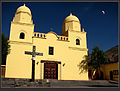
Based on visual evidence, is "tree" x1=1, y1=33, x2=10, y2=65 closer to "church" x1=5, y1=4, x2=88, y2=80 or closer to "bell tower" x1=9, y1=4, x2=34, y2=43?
"church" x1=5, y1=4, x2=88, y2=80

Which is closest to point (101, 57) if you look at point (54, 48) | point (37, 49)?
point (54, 48)

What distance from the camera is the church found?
1783 cm

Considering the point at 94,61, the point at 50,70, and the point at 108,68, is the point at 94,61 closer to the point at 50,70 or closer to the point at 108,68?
the point at 108,68

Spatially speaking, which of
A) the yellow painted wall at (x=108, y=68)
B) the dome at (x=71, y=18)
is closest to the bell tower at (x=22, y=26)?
the dome at (x=71, y=18)

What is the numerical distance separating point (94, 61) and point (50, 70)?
22.9 ft

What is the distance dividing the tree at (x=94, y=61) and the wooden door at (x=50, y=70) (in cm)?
369

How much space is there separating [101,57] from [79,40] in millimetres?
4330

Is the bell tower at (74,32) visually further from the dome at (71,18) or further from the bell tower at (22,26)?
the bell tower at (22,26)

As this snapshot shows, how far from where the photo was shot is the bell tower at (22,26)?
18786mm

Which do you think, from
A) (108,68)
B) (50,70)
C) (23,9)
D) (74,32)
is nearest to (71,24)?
(74,32)

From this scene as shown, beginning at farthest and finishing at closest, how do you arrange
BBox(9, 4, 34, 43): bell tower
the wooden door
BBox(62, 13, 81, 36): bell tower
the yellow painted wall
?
BBox(62, 13, 81, 36): bell tower < the yellow painted wall < the wooden door < BBox(9, 4, 34, 43): bell tower

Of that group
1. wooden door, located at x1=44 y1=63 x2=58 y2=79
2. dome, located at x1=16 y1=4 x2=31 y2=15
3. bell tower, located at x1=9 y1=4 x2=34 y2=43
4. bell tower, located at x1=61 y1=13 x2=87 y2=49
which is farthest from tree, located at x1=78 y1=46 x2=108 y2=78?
dome, located at x1=16 y1=4 x2=31 y2=15

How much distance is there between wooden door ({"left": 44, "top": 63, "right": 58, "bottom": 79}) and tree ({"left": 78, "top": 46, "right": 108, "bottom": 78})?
3.69 m

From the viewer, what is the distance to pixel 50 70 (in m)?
19.2
